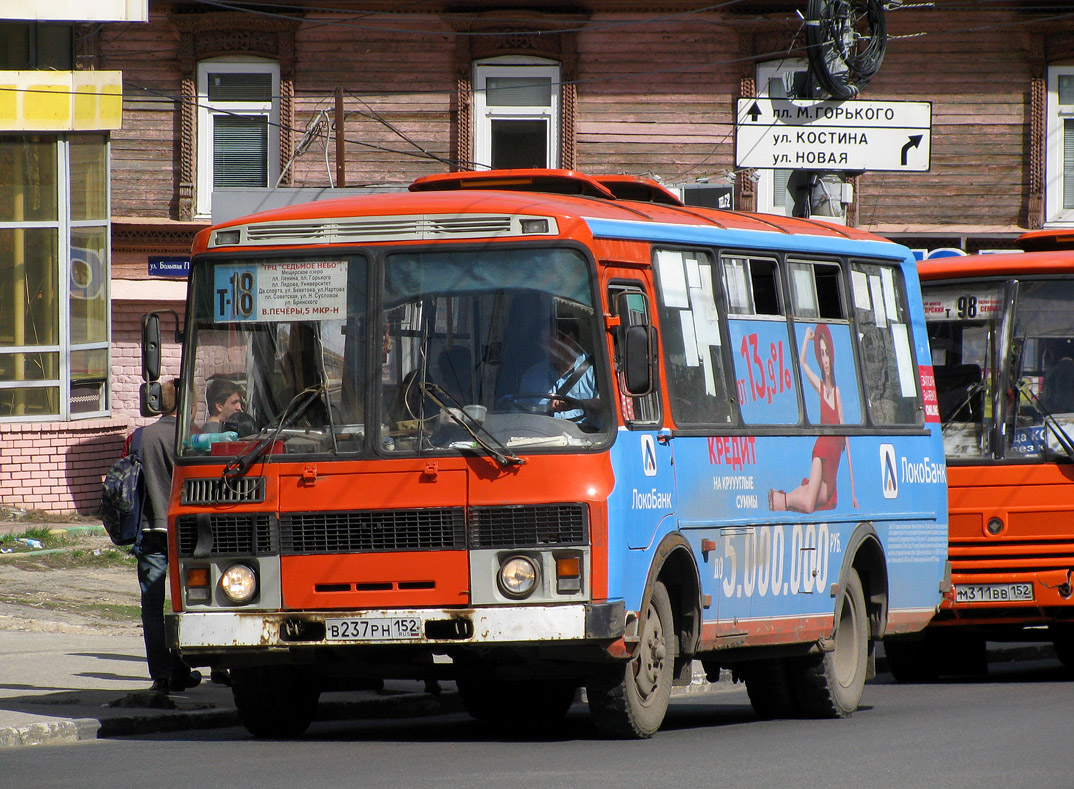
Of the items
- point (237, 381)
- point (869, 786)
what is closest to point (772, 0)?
point (237, 381)

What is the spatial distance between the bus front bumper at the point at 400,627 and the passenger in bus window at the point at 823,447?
2.31 m

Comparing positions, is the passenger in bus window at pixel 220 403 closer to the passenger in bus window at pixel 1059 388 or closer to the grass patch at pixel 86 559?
the passenger in bus window at pixel 1059 388

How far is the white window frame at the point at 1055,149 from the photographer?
25.6m

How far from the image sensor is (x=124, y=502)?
412 inches

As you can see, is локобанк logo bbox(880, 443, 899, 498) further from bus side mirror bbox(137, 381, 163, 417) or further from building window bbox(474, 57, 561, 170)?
building window bbox(474, 57, 561, 170)

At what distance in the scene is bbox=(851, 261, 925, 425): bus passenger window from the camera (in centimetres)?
1159

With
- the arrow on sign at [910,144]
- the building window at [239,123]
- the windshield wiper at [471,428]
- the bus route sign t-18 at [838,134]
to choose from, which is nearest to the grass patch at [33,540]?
the building window at [239,123]

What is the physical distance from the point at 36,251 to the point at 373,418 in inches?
540

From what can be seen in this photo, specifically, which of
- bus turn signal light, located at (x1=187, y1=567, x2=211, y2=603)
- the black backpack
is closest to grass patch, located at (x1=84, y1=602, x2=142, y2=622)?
the black backpack

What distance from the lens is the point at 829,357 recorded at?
11.1 metres

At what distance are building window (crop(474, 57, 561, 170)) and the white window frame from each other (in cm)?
697

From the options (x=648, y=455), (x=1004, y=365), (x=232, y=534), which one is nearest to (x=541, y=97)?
(x=1004, y=365)

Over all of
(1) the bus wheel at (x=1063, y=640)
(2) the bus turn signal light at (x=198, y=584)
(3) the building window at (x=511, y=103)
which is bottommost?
(1) the bus wheel at (x=1063, y=640)

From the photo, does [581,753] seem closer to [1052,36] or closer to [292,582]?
[292,582]
